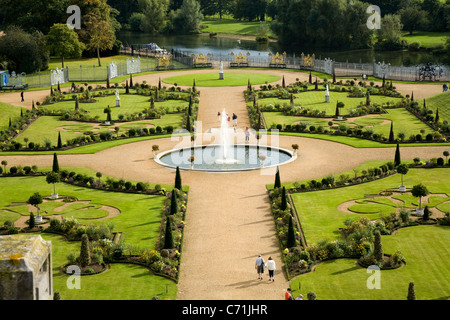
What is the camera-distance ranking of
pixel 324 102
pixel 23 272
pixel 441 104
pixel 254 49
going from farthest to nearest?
1. pixel 254 49
2. pixel 324 102
3. pixel 441 104
4. pixel 23 272

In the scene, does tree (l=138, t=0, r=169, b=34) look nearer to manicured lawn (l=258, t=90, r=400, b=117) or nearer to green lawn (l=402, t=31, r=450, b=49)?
green lawn (l=402, t=31, r=450, b=49)

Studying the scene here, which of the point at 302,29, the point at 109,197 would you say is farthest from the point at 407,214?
the point at 302,29

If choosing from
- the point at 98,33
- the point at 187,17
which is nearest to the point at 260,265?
the point at 98,33

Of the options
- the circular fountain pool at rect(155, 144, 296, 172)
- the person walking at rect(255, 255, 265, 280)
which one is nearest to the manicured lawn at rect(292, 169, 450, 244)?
the person walking at rect(255, 255, 265, 280)

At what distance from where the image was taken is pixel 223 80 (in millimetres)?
111875

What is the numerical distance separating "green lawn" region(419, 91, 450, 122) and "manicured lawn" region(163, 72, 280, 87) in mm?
29085

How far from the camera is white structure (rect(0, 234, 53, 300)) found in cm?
1948

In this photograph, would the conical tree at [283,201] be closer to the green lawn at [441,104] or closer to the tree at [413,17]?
the green lawn at [441,104]

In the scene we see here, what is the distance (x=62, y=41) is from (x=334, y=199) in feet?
283

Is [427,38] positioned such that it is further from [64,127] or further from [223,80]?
[64,127]

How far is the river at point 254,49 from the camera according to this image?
14438 centimetres

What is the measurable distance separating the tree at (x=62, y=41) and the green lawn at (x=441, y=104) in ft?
215

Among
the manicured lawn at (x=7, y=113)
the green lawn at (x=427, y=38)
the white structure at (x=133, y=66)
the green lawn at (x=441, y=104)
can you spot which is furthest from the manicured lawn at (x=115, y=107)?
the green lawn at (x=427, y=38)

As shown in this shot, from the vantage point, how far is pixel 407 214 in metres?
44.8
